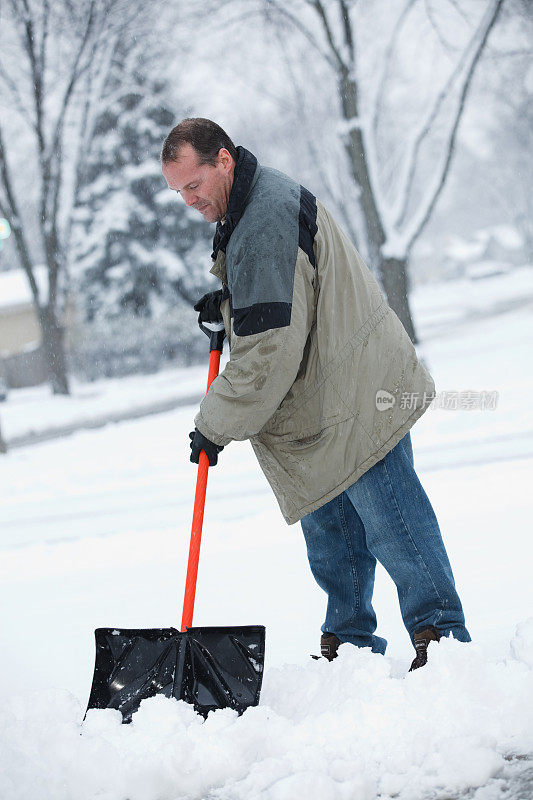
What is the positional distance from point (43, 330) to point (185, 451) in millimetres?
9437

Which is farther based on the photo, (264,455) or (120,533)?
(120,533)

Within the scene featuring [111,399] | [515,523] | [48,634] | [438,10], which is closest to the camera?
[48,634]

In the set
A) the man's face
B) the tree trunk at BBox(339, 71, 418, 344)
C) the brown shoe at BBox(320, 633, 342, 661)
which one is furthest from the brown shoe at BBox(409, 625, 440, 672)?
the tree trunk at BBox(339, 71, 418, 344)

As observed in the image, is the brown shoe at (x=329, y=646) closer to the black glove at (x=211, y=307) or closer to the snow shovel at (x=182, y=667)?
the snow shovel at (x=182, y=667)

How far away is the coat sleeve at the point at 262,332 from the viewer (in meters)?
2.28

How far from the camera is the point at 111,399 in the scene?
52.3ft

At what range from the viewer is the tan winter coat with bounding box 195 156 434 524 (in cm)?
230

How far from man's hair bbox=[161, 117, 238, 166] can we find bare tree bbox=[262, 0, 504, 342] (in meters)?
8.92

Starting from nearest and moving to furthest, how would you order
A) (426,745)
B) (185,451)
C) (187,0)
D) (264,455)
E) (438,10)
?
(426,745) → (264,455) → (185,451) → (438,10) → (187,0)

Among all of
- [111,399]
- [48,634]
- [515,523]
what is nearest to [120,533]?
[48,634]

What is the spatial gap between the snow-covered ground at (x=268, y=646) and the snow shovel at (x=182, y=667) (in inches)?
3.9

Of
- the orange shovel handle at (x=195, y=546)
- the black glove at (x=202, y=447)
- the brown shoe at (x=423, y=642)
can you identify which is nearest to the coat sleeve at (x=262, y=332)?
the black glove at (x=202, y=447)

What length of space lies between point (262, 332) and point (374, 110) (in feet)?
31.6

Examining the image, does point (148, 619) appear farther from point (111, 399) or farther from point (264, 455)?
point (111, 399)
